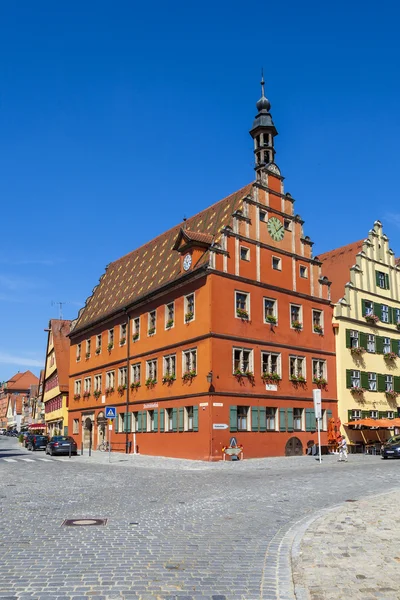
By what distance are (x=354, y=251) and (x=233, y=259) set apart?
571 inches

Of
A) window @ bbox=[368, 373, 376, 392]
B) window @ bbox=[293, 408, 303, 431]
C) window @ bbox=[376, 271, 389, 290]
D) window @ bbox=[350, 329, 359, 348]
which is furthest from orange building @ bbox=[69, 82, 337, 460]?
window @ bbox=[376, 271, 389, 290]

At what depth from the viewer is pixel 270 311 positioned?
38.3m

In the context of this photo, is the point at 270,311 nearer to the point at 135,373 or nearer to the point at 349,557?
the point at 135,373

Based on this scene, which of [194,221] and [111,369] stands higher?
[194,221]

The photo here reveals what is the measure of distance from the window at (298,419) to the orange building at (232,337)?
10 centimetres

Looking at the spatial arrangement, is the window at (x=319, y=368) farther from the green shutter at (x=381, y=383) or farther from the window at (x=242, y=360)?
the window at (x=242, y=360)

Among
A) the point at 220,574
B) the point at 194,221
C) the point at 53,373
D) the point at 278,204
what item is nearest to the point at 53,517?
the point at 220,574

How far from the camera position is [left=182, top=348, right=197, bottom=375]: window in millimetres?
35594

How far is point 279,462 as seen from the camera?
3141 centimetres

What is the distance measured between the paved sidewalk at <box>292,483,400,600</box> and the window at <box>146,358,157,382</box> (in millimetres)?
28352

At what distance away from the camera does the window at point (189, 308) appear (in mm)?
36372

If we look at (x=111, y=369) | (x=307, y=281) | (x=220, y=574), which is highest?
(x=307, y=281)

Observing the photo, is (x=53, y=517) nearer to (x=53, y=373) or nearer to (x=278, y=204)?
(x=278, y=204)

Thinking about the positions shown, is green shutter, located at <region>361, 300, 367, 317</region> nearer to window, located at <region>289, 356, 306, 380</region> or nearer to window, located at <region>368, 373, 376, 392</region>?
window, located at <region>368, 373, 376, 392</region>
